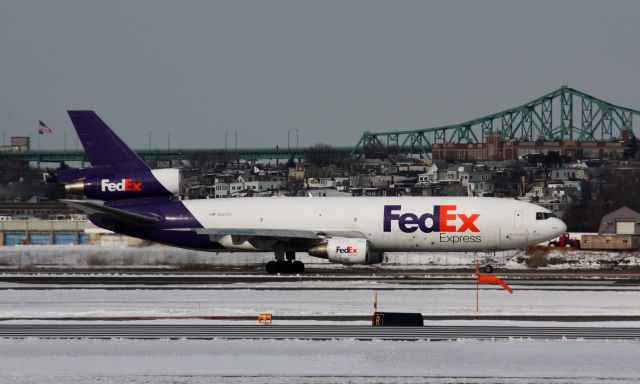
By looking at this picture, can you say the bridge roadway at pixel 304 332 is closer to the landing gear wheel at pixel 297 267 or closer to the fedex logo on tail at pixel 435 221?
the fedex logo on tail at pixel 435 221

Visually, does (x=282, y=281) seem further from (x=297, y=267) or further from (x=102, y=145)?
(x=102, y=145)

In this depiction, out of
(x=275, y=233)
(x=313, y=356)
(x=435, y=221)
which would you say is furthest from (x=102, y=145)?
(x=313, y=356)

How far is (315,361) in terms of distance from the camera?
980 inches

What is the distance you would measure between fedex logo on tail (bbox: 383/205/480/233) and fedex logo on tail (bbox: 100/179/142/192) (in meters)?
13.4

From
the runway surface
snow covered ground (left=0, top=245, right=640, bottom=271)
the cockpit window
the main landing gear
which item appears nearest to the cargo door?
the cockpit window

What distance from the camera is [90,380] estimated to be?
22734mm

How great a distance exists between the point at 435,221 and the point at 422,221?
2.08 feet

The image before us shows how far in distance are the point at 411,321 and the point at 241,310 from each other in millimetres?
6708

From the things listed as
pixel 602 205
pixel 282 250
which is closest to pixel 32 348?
pixel 282 250

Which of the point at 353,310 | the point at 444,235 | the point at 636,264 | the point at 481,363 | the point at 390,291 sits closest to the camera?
the point at 481,363

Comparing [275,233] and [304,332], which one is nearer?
[304,332]

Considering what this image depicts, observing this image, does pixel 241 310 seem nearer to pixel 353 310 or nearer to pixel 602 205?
pixel 353 310

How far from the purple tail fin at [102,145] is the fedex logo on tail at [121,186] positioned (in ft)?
2.51

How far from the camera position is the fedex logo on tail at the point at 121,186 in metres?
58.0
